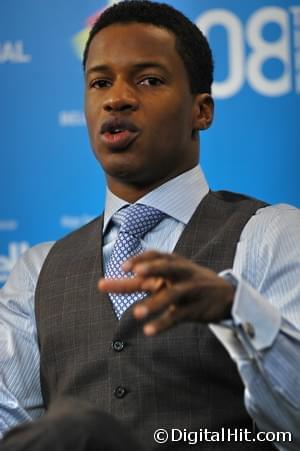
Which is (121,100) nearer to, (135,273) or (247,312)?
(135,273)

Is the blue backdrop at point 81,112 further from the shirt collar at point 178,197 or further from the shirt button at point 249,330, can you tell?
the shirt button at point 249,330

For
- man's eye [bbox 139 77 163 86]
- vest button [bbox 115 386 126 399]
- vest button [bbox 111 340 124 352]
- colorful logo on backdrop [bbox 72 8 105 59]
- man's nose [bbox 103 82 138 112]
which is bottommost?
vest button [bbox 115 386 126 399]

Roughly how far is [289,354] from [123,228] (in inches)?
17.1

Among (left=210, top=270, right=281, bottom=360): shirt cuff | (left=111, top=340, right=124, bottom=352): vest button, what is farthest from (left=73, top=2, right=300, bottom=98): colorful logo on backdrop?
(left=210, top=270, right=281, bottom=360): shirt cuff

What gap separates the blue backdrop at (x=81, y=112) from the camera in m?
2.07

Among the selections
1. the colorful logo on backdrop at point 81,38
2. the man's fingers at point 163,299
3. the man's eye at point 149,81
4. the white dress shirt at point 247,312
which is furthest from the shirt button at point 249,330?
the colorful logo on backdrop at point 81,38

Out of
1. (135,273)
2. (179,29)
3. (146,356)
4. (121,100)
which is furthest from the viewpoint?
(179,29)

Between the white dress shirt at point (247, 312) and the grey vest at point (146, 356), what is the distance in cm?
3

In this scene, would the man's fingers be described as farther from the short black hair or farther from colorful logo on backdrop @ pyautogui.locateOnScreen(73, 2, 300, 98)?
colorful logo on backdrop @ pyautogui.locateOnScreen(73, 2, 300, 98)

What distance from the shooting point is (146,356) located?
4.83 ft

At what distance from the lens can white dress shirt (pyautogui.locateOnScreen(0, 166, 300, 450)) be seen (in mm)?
1238

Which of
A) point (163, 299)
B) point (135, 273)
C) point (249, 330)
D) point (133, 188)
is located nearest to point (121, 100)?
point (133, 188)

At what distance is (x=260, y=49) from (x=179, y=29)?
0.41m

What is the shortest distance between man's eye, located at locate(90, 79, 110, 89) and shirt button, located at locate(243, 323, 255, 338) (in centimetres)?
58
